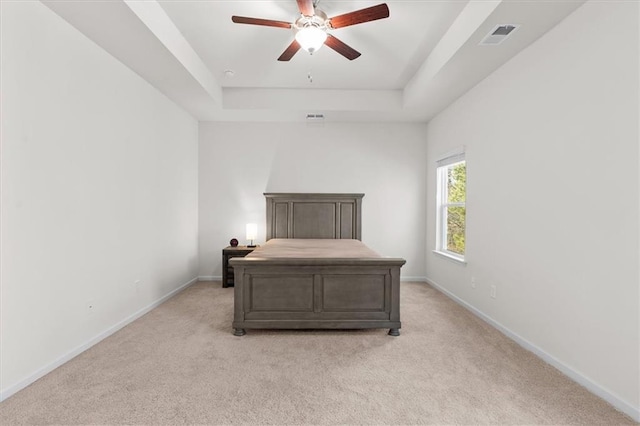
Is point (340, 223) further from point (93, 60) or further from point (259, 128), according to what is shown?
point (93, 60)

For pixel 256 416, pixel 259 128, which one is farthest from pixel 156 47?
pixel 256 416

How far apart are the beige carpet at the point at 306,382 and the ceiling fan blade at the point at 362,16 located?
2428mm

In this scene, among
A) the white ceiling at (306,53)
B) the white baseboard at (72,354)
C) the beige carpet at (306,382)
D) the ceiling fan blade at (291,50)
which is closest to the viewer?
the beige carpet at (306,382)

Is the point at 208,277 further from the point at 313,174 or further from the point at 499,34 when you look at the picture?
the point at 499,34

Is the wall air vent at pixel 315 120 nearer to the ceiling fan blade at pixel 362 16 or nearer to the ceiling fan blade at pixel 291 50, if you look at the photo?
the ceiling fan blade at pixel 291 50

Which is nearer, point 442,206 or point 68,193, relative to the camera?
point 68,193

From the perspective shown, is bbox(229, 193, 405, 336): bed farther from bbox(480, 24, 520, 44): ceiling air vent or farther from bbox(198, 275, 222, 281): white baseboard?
bbox(198, 275, 222, 281): white baseboard

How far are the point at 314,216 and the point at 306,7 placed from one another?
321cm

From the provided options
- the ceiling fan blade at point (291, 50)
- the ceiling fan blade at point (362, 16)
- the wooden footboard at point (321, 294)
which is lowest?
the wooden footboard at point (321, 294)

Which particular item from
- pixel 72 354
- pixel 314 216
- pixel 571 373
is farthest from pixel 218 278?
pixel 571 373

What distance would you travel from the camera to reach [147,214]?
3.64m

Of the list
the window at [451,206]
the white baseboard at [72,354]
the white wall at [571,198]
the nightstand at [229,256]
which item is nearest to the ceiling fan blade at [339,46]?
the white wall at [571,198]

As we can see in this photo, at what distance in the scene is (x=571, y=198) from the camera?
228cm

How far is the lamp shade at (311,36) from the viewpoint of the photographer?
2391 mm
